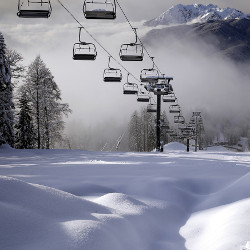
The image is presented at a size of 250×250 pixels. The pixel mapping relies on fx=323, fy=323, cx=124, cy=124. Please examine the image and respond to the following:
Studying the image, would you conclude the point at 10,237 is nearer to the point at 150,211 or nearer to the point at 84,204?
the point at 84,204

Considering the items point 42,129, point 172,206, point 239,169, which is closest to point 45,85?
point 42,129

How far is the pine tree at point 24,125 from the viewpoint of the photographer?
109 ft

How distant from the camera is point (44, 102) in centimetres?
3381

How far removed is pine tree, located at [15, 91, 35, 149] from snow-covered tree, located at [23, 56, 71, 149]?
552mm

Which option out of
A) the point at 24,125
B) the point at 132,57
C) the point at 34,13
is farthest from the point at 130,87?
the point at 24,125

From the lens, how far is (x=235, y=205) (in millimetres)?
5605

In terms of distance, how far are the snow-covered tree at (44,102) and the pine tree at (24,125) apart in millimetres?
552

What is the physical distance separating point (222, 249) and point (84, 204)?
202cm

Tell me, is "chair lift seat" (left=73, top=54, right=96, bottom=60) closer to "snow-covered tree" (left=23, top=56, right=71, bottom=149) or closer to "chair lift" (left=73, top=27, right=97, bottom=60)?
"chair lift" (left=73, top=27, right=97, bottom=60)

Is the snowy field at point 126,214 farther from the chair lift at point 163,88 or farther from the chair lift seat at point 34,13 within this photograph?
the chair lift at point 163,88

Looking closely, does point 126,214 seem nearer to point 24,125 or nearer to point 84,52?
point 84,52

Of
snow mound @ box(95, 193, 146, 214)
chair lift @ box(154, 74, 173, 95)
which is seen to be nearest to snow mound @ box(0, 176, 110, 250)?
snow mound @ box(95, 193, 146, 214)

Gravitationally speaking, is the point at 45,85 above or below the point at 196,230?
above

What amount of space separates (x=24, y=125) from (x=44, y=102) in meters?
3.15
